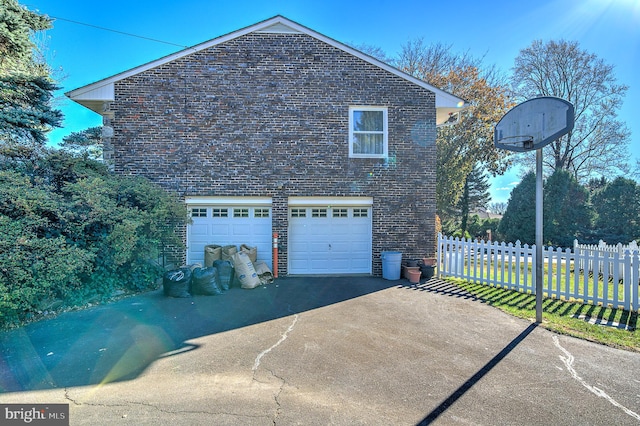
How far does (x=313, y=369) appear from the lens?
13.2 feet

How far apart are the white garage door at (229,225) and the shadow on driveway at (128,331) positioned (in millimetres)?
1873

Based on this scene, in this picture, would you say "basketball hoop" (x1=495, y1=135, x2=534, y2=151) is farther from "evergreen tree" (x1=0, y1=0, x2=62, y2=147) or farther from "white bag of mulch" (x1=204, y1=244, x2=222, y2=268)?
"evergreen tree" (x1=0, y1=0, x2=62, y2=147)

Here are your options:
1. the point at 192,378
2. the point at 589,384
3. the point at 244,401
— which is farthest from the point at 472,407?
the point at 192,378

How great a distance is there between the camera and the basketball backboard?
5.81m

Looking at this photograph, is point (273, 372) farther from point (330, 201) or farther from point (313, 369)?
point (330, 201)

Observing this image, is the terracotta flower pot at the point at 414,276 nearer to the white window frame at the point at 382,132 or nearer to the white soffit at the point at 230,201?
the white window frame at the point at 382,132

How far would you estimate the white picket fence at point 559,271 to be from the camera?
633 cm

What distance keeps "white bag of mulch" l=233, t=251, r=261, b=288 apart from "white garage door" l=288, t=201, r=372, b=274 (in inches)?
67.8

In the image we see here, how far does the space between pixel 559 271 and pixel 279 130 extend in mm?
7799

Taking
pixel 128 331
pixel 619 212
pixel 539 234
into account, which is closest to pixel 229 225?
pixel 128 331

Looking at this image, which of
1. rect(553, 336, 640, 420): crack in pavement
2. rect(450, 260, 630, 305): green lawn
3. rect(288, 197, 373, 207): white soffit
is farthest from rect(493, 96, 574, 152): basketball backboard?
rect(288, 197, 373, 207): white soffit

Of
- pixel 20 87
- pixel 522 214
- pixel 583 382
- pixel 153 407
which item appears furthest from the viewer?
pixel 522 214

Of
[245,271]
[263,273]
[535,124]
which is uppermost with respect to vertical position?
[535,124]

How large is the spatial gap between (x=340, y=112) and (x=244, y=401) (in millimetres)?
8409
